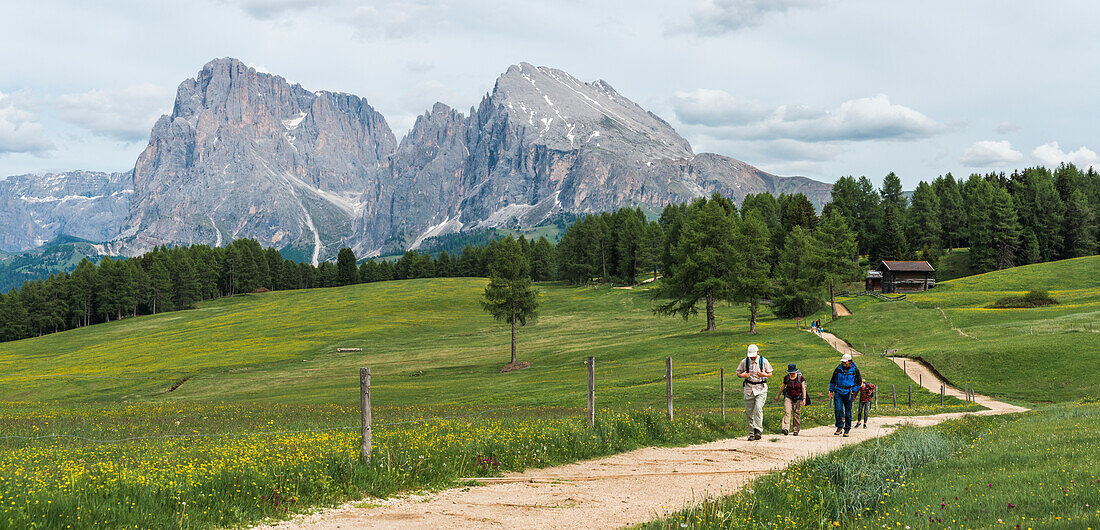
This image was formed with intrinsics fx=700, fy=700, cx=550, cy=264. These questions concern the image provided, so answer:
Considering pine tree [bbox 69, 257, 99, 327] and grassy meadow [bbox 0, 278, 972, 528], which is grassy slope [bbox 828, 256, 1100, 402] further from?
pine tree [bbox 69, 257, 99, 327]

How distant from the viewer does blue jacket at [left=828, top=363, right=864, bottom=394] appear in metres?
21.6

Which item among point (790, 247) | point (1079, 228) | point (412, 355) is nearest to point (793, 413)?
point (412, 355)

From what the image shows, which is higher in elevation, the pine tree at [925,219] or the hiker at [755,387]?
the pine tree at [925,219]

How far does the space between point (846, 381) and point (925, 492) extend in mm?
12454

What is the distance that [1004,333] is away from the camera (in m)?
55.0

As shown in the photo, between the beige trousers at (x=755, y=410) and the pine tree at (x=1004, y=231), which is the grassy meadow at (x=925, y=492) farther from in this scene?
A: the pine tree at (x=1004, y=231)

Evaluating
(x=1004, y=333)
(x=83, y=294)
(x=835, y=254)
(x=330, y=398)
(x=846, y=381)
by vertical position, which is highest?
(x=835, y=254)

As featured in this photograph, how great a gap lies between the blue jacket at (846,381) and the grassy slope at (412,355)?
13398mm

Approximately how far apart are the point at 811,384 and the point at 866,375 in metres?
6.24

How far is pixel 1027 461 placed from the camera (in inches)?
470

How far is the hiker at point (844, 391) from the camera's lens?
2150 cm

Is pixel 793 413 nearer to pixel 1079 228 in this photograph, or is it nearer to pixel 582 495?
pixel 582 495

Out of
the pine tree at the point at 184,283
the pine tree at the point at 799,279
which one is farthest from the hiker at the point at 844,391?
the pine tree at the point at 184,283

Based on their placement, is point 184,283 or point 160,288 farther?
point 184,283
